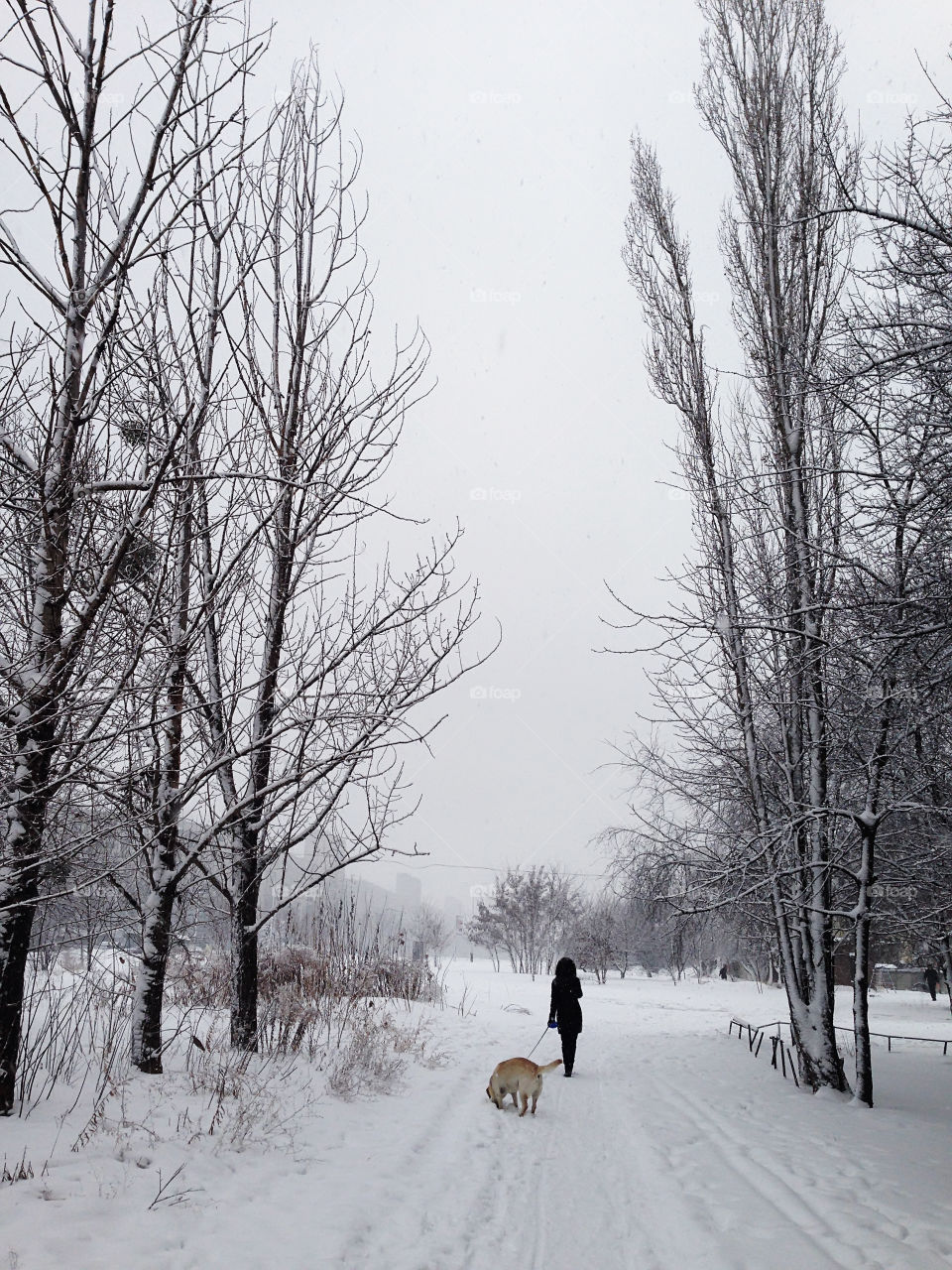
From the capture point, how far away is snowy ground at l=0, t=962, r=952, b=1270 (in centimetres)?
376

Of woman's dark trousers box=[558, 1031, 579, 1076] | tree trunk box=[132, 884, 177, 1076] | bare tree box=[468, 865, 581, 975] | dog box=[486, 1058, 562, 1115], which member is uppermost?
tree trunk box=[132, 884, 177, 1076]

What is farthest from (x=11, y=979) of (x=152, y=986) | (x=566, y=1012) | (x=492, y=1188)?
(x=566, y=1012)

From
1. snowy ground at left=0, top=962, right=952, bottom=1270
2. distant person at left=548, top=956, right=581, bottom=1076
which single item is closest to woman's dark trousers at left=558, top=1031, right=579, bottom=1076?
distant person at left=548, top=956, right=581, bottom=1076

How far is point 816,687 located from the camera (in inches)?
374

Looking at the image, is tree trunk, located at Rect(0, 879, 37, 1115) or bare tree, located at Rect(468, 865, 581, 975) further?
bare tree, located at Rect(468, 865, 581, 975)

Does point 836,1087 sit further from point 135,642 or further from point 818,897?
point 135,642

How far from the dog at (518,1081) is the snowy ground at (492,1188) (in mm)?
176

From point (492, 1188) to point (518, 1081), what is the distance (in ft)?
7.18

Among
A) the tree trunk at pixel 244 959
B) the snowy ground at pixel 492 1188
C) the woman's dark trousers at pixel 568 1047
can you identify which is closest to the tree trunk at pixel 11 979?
the snowy ground at pixel 492 1188

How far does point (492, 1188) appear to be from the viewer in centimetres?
518

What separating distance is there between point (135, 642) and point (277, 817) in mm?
4086

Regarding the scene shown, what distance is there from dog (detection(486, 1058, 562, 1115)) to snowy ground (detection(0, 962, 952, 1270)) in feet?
0.58

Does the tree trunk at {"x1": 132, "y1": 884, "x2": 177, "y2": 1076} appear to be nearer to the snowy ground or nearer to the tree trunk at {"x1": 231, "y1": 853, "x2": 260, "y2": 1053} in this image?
the snowy ground

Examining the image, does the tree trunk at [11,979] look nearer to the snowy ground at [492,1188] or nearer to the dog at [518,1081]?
the snowy ground at [492,1188]
